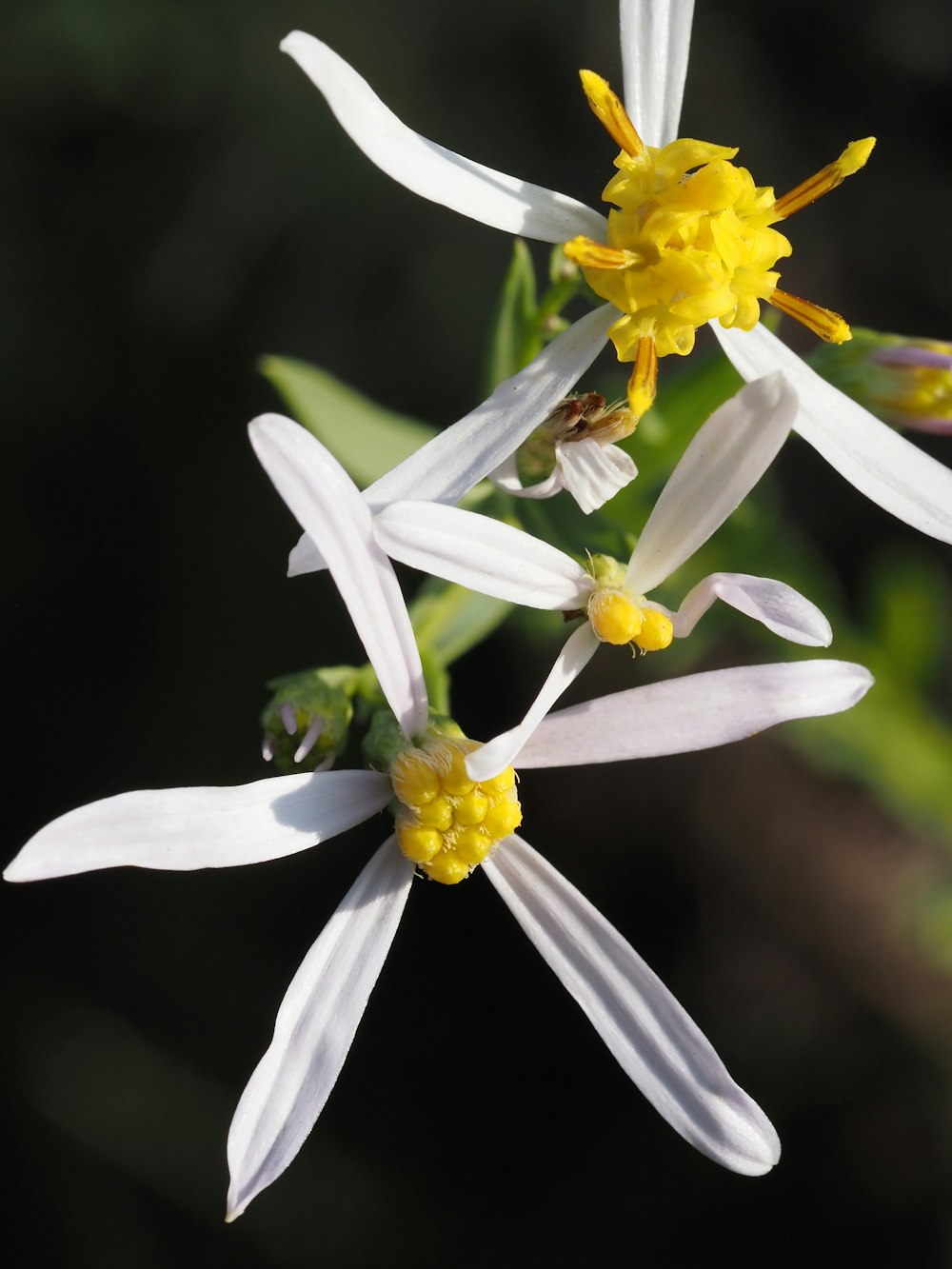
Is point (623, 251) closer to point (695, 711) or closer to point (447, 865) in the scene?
point (695, 711)

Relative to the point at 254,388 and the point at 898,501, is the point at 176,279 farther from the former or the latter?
the point at 898,501

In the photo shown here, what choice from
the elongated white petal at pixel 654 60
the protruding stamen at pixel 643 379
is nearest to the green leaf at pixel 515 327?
the elongated white petal at pixel 654 60

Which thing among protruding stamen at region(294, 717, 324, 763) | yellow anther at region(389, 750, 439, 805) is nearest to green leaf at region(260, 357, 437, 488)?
protruding stamen at region(294, 717, 324, 763)

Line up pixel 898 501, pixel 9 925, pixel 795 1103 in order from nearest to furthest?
pixel 898 501
pixel 9 925
pixel 795 1103

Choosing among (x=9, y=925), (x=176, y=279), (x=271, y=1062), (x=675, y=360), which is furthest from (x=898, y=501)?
(x=9, y=925)

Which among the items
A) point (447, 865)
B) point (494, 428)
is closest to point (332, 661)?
point (447, 865)

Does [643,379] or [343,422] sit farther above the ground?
[343,422]
